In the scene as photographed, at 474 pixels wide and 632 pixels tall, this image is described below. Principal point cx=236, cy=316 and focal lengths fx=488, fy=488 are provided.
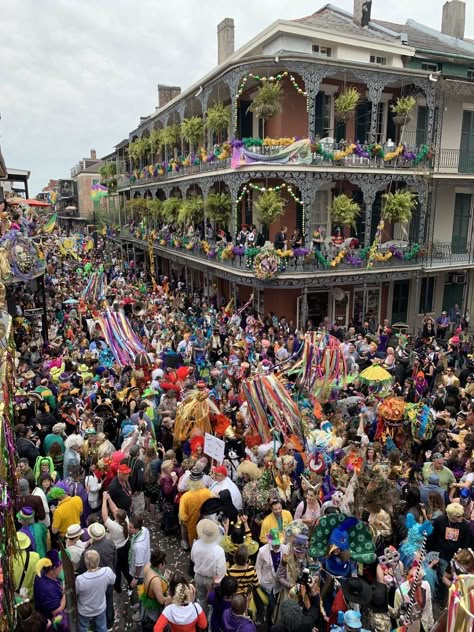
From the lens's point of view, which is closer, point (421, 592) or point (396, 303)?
point (421, 592)

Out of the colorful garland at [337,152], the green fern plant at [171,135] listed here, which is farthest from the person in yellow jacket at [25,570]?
the green fern plant at [171,135]

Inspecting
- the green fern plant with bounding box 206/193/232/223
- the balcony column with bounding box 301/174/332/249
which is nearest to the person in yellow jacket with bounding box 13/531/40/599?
the balcony column with bounding box 301/174/332/249

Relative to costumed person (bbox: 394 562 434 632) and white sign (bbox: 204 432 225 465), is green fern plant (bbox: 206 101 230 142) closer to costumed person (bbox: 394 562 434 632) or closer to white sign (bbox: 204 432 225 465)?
white sign (bbox: 204 432 225 465)

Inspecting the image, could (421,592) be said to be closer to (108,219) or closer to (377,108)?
(377,108)

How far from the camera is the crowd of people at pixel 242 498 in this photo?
5.16 meters

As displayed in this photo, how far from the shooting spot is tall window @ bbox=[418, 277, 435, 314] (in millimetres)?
22000

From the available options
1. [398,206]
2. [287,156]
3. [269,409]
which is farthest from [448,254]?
[269,409]

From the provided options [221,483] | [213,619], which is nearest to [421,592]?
[213,619]

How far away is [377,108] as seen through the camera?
19344mm

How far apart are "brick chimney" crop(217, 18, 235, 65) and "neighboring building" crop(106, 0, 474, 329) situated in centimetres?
8

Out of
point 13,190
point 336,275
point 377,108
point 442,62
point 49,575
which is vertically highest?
point 442,62

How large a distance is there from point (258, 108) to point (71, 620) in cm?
1567

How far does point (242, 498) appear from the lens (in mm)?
6992

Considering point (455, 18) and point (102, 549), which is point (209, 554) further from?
point (455, 18)
